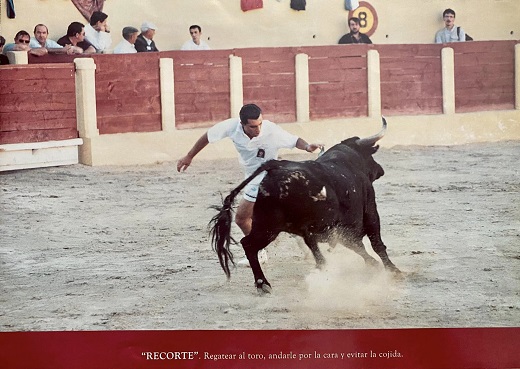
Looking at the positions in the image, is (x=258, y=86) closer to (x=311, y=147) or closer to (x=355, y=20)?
(x=355, y=20)

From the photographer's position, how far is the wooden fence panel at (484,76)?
5.56 m

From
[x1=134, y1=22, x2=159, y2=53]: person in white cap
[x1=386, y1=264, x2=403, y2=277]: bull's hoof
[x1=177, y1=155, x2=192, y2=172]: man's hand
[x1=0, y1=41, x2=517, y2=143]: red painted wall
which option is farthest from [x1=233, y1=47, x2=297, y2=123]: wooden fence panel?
[x1=386, y1=264, x2=403, y2=277]: bull's hoof

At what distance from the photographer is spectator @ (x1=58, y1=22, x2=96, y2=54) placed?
5471 mm

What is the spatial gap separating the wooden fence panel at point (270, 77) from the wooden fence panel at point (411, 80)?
16.5 inches

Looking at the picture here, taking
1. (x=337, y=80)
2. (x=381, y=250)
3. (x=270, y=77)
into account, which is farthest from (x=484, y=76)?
(x=381, y=250)

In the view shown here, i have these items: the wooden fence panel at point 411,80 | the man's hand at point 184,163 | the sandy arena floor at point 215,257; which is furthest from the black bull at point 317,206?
the wooden fence panel at point 411,80

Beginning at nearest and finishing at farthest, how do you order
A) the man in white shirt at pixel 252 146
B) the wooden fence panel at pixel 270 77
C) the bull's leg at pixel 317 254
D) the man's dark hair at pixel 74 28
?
the man in white shirt at pixel 252 146 → the bull's leg at pixel 317 254 → the man's dark hair at pixel 74 28 → the wooden fence panel at pixel 270 77

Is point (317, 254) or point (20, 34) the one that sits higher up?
point (20, 34)

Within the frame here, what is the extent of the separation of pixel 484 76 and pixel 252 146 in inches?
51.0

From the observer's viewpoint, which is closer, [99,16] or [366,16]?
[99,16]

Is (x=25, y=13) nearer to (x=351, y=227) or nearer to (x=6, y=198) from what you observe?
(x=6, y=198)

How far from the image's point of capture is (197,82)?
5.97 m

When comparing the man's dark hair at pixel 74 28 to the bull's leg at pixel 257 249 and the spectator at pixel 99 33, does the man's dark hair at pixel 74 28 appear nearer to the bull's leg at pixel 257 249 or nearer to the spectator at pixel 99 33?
the spectator at pixel 99 33

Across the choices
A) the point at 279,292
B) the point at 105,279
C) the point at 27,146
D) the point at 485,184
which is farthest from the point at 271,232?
the point at 27,146
